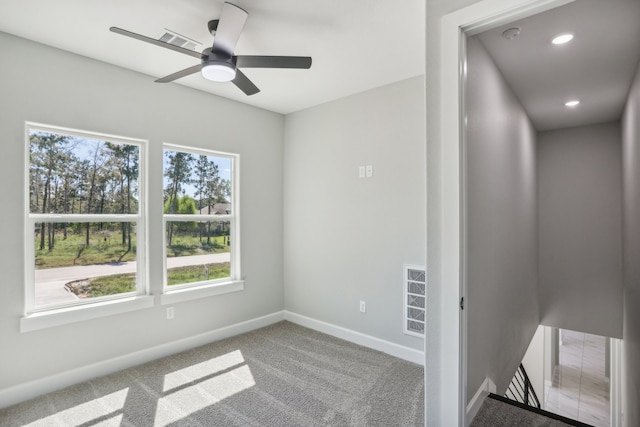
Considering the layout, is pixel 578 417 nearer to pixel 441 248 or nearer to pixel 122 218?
pixel 441 248

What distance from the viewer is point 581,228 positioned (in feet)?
14.4

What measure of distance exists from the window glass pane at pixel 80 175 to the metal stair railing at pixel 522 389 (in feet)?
15.4

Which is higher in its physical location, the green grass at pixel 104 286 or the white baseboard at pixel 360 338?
the green grass at pixel 104 286

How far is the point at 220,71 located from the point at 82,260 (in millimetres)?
2016

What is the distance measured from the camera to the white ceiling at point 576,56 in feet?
6.34

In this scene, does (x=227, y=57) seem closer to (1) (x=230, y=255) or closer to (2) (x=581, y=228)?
(1) (x=230, y=255)

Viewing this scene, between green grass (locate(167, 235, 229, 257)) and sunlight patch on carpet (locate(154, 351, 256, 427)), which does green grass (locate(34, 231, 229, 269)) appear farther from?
sunlight patch on carpet (locate(154, 351, 256, 427))

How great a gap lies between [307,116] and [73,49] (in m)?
2.29

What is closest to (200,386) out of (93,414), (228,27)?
(93,414)

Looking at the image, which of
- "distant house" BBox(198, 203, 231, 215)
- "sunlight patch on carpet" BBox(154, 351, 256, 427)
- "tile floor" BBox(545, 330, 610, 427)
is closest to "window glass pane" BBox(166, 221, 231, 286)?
"distant house" BBox(198, 203, 231, 215)

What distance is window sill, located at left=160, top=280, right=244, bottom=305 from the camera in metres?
3.18

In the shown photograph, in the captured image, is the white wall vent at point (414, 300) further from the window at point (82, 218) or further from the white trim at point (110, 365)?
the window at point (82, 218)

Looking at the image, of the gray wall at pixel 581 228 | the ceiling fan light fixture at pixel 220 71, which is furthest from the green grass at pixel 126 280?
the gray wall at pixel 581 228

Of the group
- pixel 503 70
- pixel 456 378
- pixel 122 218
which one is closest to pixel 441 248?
pixel 456 378
